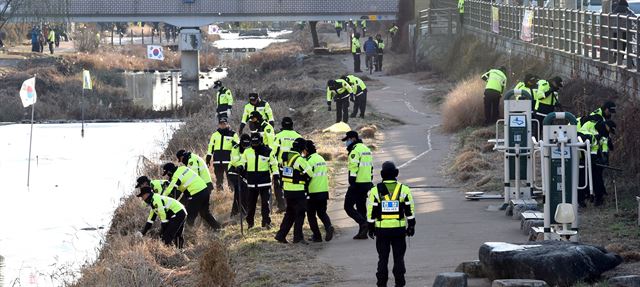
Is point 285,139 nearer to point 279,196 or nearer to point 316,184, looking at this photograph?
point 279,196

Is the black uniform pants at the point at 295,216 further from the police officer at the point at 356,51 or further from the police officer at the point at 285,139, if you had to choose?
the police officer at the point at 356,51

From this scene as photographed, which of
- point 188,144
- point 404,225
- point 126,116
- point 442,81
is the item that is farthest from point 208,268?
point 126,116

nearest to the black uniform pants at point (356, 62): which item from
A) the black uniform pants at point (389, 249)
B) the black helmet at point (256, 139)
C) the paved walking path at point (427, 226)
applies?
the paved walking path at point (427, 226)

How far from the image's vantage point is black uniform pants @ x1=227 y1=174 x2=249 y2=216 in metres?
22.2

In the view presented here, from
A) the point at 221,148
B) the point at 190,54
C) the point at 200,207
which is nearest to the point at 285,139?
the point at 200,207

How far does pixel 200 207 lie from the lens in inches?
840

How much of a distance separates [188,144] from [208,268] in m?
21.6

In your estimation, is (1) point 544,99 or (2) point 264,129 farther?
(1) point 544,99

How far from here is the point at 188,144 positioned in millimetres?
37469

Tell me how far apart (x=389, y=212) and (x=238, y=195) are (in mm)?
8456

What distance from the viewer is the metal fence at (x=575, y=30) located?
26.8m

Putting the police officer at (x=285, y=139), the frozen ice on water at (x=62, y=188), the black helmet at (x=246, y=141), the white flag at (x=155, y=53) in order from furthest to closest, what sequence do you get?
the white flag at (x=155, y=53), the frozen ice on water at (x=62, y=188), the police officer at (x=285, y=139), the black helmet at (x=246, y=141)

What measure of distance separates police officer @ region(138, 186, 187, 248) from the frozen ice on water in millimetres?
3069

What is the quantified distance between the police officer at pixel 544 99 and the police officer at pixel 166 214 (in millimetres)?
8129
